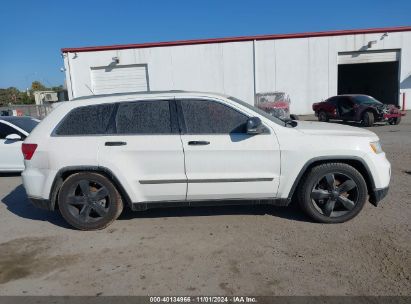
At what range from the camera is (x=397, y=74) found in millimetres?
23781

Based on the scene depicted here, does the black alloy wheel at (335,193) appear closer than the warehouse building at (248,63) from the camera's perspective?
Yes

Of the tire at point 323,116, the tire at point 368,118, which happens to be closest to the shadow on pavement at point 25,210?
the tire at point 368,118

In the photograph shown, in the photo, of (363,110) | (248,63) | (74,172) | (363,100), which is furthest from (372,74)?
(74,172)

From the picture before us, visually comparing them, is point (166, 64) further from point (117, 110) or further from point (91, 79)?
point (117, 110)

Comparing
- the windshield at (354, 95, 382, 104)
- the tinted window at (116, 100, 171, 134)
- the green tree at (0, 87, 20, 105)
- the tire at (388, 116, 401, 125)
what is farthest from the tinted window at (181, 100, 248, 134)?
the green tree at (0, 87, 20, 105)

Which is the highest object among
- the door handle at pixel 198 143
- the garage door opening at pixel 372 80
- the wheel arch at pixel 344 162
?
the garage door opening at pixel 372 80

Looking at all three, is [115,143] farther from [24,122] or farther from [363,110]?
[363,110]

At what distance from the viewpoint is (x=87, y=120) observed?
14.2 ft

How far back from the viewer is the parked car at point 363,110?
14891 millimetres

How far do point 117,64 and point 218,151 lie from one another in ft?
69.0

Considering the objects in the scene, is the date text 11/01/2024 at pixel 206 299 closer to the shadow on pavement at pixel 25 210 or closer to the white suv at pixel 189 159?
the white suv at pixel 189 159

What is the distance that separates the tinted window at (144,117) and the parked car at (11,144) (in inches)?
166

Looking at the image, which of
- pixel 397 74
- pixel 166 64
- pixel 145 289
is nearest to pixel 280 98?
pixel 166 64

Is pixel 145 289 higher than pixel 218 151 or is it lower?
lower
